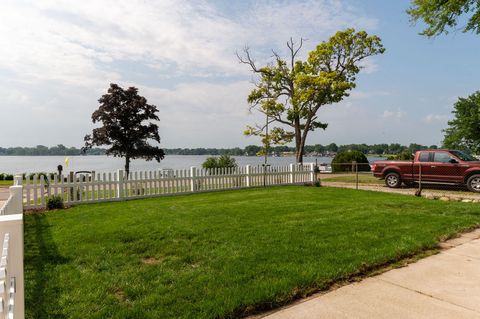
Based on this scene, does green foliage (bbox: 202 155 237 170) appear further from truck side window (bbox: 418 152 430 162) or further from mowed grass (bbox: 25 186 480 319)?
mowed grass (bbox: 25 186 480 319)

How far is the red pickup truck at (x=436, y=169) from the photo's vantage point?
14.2 metres

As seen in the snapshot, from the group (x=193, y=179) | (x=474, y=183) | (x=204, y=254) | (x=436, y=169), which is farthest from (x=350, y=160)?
(x=204, y=254)

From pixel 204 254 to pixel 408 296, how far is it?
266 centimetres

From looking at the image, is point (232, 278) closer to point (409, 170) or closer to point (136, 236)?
point (136, 236)

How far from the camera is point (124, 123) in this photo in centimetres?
2008

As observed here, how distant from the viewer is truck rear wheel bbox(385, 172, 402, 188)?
53.0 feet

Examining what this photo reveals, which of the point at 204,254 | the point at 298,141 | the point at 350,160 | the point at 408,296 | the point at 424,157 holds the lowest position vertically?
the point at 408,296

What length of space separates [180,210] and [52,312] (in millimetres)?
5464

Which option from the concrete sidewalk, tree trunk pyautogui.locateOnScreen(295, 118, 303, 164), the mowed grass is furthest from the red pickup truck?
the concrete sidewalk

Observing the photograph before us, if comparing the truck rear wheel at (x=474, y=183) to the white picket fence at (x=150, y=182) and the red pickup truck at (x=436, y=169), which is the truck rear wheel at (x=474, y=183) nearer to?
the red pickup truck at (x=436, y=169)

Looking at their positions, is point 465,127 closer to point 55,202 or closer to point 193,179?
point 193,179

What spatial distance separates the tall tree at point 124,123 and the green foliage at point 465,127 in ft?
108

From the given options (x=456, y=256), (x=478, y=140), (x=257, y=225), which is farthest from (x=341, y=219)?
(x=478, y=140)

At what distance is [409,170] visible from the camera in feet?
51.9
